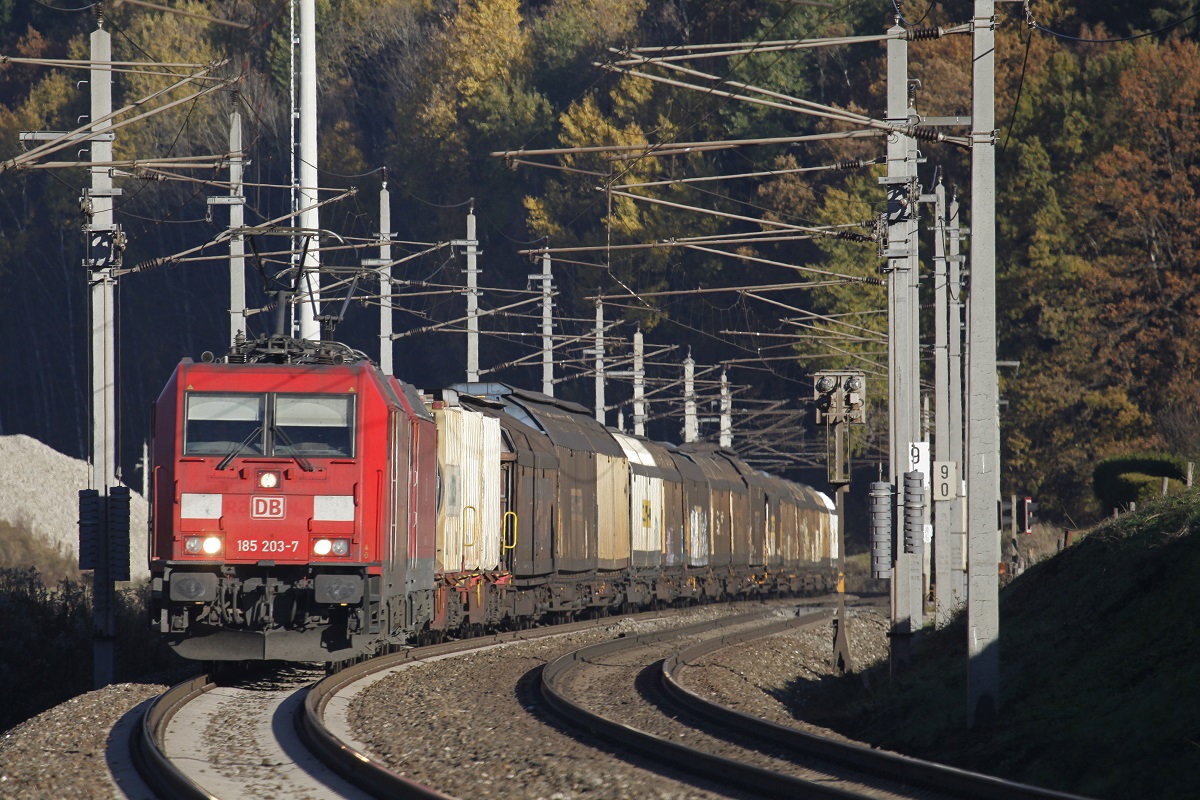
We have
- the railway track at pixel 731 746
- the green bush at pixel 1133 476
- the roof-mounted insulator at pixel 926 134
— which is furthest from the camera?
the green bush at pixel 1133 476

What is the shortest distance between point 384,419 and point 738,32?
204ft

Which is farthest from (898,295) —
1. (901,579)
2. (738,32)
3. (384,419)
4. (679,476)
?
(738,32)

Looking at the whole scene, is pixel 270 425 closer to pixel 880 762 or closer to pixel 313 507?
pixel 313 507

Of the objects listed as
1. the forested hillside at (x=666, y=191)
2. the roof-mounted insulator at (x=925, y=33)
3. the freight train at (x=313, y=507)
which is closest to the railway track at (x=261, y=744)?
the freight train at (x=313, y=507)

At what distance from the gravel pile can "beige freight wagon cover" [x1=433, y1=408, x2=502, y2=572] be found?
21114mm

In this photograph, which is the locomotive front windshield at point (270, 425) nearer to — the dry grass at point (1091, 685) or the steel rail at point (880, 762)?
the steel rail at point (880, 762)

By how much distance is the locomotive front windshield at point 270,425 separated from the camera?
16.6 meters

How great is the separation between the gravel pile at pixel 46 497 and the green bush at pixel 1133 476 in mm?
24774

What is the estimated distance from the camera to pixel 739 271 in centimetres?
7169

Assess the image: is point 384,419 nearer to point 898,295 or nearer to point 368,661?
point 368,661

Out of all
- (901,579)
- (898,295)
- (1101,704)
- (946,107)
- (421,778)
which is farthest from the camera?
(946,107)

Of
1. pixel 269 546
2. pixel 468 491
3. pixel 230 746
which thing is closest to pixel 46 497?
pixel 468 491

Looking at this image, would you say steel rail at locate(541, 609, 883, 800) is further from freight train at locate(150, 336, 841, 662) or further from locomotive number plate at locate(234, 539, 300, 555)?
locomotive number plate at locate(234, 539, 300, 555)

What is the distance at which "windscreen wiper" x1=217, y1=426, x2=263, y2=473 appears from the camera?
648 inches
